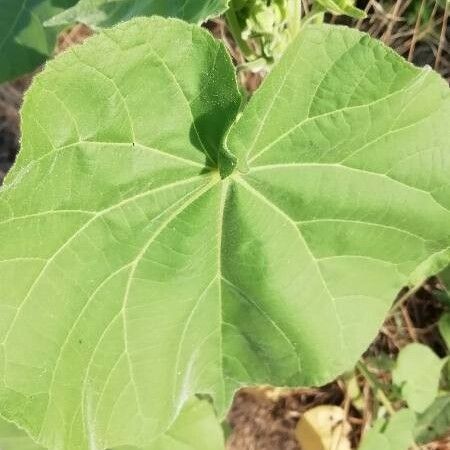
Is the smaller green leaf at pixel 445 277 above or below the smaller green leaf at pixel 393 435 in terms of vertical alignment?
above

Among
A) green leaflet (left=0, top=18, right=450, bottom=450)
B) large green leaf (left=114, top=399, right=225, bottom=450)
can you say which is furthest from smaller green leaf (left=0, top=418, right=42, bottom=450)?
green leaflet (left=0, top=18, right=450, bottom=450)

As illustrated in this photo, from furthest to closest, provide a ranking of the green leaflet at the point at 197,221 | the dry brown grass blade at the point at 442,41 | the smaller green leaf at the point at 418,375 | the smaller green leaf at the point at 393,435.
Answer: the dry brown grass blade at the point at 442,41, the smaller green leaf at the point at 418,375, the smaller green leaf at the point at 393,435, the green leaflet at the point at 197,221

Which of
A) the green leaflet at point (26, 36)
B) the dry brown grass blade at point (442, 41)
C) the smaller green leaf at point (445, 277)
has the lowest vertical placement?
the smaller green leaf at point (445, 277)

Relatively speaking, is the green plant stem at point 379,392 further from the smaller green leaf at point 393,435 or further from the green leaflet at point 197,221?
the green leaflet at point 197,221

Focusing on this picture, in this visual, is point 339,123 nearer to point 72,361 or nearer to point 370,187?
point 370,187

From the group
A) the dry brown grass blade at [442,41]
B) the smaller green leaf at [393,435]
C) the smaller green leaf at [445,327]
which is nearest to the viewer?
the smaller green leaf at [393,435]

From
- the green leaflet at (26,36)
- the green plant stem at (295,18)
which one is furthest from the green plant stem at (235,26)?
the green leaflet at (26,36)

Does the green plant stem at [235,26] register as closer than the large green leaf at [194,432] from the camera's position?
Yes
